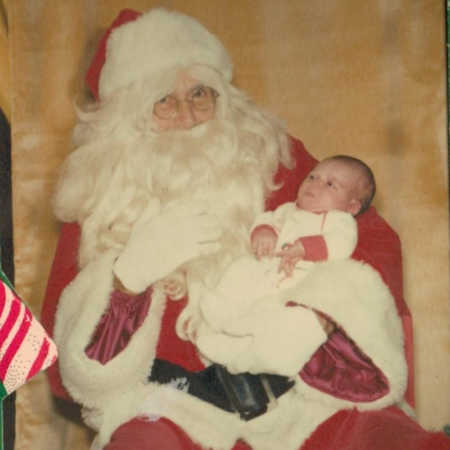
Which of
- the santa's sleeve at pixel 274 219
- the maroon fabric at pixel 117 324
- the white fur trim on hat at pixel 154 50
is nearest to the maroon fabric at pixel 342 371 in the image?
the santa's sleeve at pixel 274 219

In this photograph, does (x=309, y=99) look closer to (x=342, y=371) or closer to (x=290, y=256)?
(x=290, y=256)

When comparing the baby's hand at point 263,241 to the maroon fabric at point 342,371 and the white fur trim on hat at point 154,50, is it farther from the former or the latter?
the white fur trim on hat at point 154,50

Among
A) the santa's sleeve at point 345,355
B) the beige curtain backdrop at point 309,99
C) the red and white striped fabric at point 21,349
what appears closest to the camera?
the santa's sleeve at point 345,355

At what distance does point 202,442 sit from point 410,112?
3.19 feet

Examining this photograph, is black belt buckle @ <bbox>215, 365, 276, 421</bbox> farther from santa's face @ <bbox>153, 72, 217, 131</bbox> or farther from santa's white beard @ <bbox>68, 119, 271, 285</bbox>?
santa's face @ <bbox>153, 72, 217, 131</bbox>

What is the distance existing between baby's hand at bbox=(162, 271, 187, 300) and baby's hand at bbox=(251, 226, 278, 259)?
0.19 m

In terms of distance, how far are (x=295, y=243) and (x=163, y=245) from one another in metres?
0.31

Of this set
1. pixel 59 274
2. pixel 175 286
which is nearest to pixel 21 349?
pixel 59 274

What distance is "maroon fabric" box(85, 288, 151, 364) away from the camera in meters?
1.70

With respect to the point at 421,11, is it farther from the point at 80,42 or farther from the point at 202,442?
the point at 202,442

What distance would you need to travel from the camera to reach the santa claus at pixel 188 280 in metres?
1.65

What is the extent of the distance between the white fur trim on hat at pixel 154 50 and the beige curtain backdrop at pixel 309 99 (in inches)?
3.0

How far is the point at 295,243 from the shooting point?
5.49 ft

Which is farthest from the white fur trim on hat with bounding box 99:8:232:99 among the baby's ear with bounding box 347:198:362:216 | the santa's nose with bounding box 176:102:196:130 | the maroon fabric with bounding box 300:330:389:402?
the maroon fabric with bounding box 300:330:389:402
